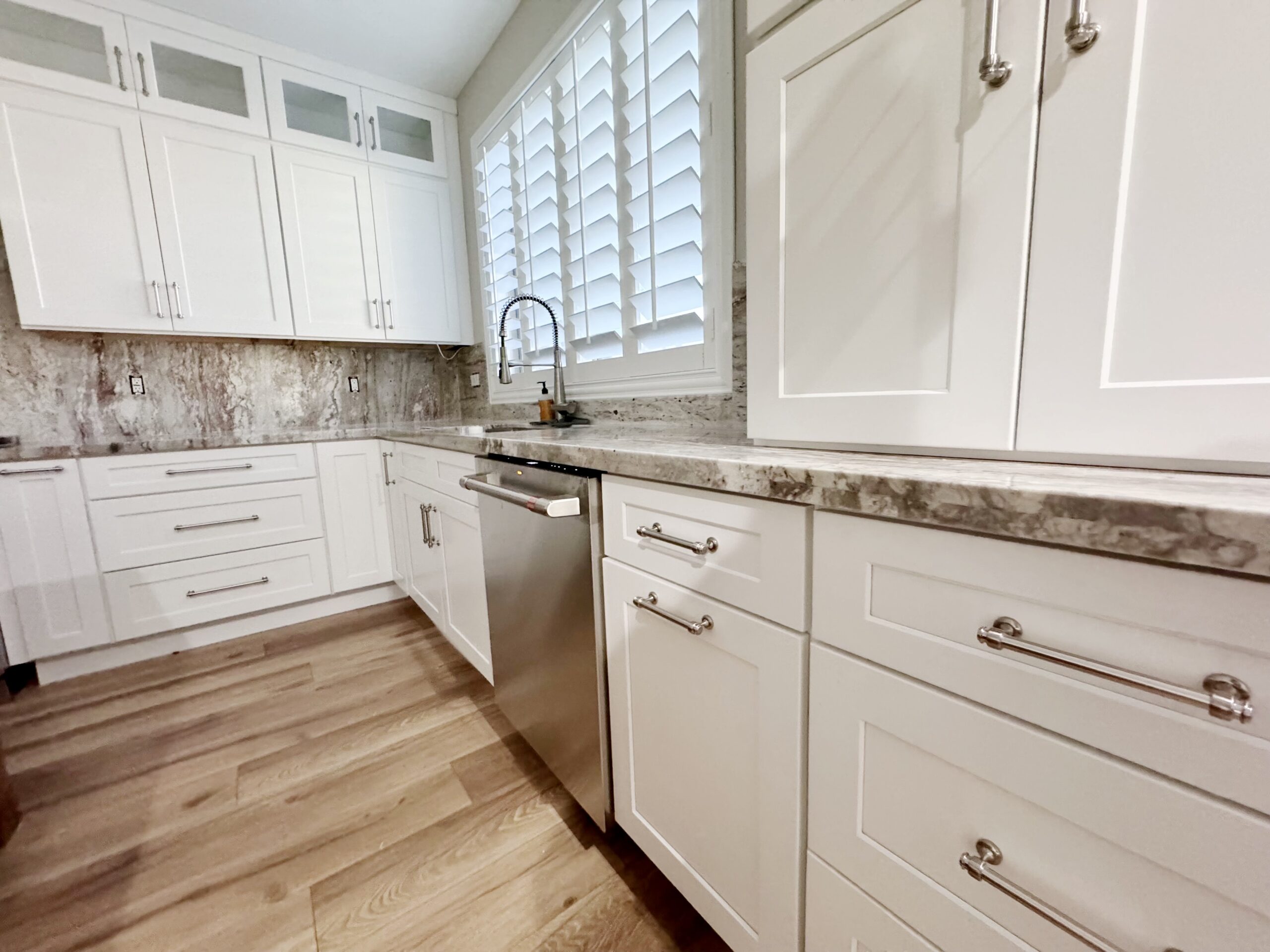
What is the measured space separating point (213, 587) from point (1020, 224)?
2.90 metres

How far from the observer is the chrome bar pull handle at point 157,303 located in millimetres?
2104

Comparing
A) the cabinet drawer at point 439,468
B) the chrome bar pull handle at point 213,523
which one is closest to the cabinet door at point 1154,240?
the cabinet drawer at point 439,468

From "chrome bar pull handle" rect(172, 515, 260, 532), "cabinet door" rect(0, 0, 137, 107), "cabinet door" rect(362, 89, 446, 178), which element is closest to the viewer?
"cabinet door" rect(0, 0, 137, 107)

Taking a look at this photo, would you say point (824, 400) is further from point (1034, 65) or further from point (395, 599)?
point (395, 599)

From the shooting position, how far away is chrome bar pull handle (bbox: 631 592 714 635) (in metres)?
0.75

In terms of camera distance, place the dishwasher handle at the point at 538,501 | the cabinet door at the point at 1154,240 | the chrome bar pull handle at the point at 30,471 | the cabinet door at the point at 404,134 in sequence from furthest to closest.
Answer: the cabinet door at the point at 404,134 → the chrome bar pull handle at the point at 30,471 → the dishwasher handle at the point at 538,501 → the cabinet door at the point at 1154,240

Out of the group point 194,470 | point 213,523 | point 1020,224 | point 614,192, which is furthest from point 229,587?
point 1020,224

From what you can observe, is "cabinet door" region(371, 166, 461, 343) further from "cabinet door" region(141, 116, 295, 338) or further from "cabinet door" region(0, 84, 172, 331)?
"cabinet door" region(0, 84, 172, 331)

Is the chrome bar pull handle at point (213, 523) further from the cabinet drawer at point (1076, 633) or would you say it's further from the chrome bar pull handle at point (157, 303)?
the cabinet drawer at point (1076, 633)

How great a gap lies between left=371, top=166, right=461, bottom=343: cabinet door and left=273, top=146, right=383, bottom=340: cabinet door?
0.05 m

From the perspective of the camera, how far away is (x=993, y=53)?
554 millimetres

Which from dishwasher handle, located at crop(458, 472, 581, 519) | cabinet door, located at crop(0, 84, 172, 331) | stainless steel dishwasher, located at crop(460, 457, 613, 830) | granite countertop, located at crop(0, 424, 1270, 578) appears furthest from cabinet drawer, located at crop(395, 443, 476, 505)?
cabinet door, located at crop(0, 84, 172, 331)

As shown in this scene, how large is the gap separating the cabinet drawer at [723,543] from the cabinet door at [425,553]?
1.24m

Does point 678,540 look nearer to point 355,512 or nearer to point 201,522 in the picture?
point 355,512
